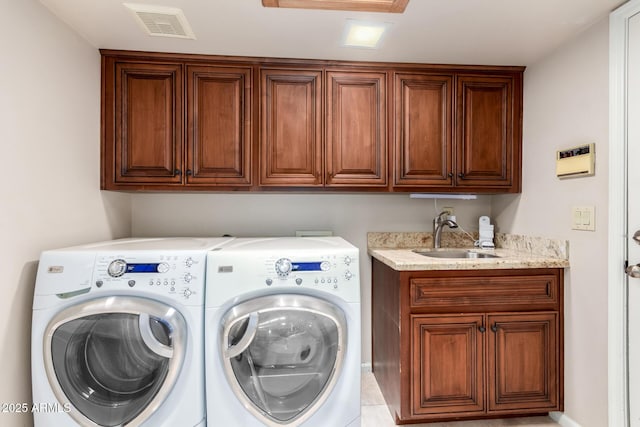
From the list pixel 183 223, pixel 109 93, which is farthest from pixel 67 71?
pixel 183 223

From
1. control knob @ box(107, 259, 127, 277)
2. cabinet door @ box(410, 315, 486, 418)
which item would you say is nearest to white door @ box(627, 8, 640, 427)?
cabinet door @ box(410, 315, 486, 418)

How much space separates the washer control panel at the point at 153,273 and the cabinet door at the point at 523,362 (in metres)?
1.65

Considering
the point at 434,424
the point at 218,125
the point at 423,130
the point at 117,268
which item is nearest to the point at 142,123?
the point at 218,125

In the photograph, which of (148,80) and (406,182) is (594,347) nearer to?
(406,182)

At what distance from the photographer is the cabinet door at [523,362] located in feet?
6.17

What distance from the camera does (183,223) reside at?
247 cm

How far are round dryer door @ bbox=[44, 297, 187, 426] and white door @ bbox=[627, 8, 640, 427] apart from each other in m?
2.13

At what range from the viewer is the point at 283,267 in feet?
5.04

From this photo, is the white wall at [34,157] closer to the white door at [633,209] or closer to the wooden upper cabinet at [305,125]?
the wooden upper cabinet at [305,125]

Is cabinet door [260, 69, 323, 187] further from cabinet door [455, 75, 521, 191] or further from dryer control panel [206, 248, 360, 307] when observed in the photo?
cabinet door [455, 75, 521, 191]

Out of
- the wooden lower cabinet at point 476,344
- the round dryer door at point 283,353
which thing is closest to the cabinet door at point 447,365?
the wooden lower cabinet at point 476,344

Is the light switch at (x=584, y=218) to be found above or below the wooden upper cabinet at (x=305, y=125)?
below

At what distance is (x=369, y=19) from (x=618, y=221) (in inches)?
63.5

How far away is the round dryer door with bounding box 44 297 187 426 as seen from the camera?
56.8 inches
